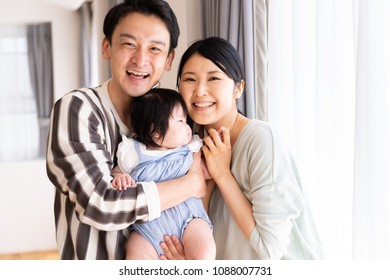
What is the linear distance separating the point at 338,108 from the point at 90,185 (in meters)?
0.74

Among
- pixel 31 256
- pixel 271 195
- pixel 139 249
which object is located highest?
pixel 271 195

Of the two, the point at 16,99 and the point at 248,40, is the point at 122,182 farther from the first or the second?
the point at 16,99

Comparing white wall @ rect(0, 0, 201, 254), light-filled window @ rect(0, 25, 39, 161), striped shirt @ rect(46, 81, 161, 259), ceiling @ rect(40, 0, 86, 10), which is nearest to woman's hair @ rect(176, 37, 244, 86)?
striped shirt @ rect(46, 81, 161, 259)

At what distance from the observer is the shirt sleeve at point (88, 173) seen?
112 centimetres

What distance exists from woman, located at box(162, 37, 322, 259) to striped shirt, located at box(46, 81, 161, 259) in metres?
0.13

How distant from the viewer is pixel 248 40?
186cm

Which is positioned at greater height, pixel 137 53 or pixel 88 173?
pixel 137 53

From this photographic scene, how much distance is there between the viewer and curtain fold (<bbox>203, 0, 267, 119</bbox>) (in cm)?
180

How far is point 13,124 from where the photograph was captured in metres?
4.25

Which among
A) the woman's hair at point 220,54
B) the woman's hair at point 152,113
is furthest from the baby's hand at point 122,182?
the woman's hair at point 220,54

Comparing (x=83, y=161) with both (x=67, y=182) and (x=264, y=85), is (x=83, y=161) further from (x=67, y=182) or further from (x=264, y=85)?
(x=264, y=85)

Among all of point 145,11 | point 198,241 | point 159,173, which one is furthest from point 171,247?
point 145,11

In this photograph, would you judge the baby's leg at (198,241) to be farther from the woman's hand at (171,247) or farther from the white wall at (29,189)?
the white wall at (29,189)

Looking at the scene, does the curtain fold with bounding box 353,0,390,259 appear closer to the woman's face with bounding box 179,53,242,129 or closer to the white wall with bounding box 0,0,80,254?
the woman's face with bounding box 179,53,242,129
